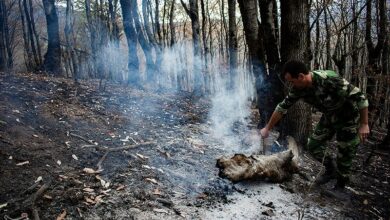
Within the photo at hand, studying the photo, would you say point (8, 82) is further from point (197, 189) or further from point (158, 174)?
point (197, 189)

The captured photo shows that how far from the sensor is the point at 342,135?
4219 millimetres

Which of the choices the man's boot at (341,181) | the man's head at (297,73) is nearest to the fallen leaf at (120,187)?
the man's head at (297,73)

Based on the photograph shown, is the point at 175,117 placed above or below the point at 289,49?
below

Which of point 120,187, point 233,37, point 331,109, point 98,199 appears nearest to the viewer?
point 98,199

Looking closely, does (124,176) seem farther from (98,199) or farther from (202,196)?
(202,196)

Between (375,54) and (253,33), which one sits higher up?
(253,33)

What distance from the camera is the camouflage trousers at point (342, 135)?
163 inches

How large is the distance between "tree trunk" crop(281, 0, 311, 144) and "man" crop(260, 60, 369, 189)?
1338 mm

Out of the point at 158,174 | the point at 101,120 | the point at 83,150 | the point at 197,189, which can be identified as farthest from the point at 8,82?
the point at 197,189

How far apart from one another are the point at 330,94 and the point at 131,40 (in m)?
9.35

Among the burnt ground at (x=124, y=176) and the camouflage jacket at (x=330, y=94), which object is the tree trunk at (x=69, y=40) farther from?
the camouflage jacket at (x=330, y=94)

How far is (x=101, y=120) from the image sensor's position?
6.41 m

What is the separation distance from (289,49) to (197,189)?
10.1 ft

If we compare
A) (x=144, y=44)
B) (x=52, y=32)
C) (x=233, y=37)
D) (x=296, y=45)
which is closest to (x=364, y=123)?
(x=296, y=45)
